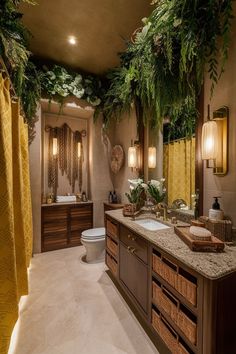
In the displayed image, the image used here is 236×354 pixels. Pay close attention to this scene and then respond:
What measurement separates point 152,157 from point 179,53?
119 cm

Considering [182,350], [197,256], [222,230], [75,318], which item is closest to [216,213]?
[222,230]

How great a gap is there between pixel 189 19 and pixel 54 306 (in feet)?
9.04

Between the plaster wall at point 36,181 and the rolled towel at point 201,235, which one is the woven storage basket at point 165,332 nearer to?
the rolled towel at point 201,235

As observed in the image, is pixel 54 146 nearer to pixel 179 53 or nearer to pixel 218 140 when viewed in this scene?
pixel 179 53

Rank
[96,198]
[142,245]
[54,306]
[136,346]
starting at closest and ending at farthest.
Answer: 1. [136,346]
2. [142,245]
3. [54,306]
4. [96,198]

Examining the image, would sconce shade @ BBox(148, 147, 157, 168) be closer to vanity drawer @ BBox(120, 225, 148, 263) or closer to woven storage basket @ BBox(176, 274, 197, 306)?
vanity drawer @ BBox(120, 225, 148, 263)

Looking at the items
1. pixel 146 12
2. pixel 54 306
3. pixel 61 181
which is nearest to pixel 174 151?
pixel 146 12

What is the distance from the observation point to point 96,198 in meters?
3.59

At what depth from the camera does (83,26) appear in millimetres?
2230

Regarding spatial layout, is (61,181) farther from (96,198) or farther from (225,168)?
(225,168)

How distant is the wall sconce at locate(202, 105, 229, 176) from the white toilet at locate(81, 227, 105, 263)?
1902 millimetres

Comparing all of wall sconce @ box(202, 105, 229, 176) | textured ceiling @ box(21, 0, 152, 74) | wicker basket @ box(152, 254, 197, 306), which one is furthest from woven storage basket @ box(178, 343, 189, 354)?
textured ceiling @ box(21, 0, 152, 74)

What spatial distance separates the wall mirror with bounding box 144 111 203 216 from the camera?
175 centimetres

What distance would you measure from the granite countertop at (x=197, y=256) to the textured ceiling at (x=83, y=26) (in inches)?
92.2
